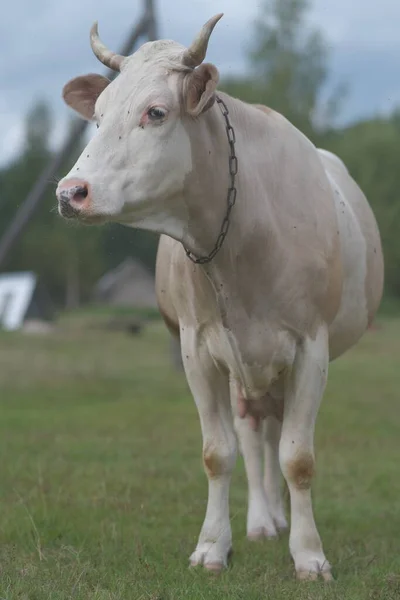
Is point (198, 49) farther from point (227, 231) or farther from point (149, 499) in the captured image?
point (149, 499)

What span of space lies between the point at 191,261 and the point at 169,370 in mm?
15511

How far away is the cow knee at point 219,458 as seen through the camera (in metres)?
5.99

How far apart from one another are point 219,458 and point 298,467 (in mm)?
487

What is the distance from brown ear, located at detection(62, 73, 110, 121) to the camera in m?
5.50

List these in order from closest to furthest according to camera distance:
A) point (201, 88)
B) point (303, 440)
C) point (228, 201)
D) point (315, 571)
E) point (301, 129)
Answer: point (201, 88)
point (228, 201)
point (315, 571)
point (303, 440)
point (301, 129)

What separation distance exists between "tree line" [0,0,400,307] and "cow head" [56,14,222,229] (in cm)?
1511

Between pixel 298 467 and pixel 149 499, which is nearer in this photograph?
pixel 298 467

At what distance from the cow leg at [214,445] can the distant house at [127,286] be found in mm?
72173

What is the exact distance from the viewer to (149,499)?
7598 mm

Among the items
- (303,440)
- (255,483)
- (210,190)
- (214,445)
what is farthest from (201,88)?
(255,483)

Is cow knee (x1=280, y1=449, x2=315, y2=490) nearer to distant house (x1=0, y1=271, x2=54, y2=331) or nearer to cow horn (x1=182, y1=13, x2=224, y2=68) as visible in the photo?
cow horn (x1=182, y1=13, x2=224, y2=68)

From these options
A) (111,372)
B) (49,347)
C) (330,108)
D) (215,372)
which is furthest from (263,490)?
(330,108)

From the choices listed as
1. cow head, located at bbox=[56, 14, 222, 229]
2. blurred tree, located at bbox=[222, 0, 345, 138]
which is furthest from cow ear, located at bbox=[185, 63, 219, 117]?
blurred tree, located at bbox=[222, 0, 345, 138]

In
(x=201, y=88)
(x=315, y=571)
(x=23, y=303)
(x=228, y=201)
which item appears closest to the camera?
(x=201, y=88)
